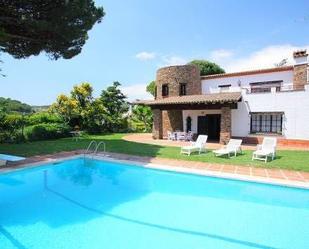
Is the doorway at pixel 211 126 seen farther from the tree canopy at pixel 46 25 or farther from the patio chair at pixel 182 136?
the tree canopy at pixel 46 25

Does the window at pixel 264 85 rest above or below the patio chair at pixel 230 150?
above

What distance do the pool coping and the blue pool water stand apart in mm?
228

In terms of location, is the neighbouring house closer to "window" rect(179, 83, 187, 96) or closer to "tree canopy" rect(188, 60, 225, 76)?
"window" rect(179, 83, 187, 96)

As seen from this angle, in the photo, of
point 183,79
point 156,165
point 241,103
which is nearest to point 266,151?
point 156,165

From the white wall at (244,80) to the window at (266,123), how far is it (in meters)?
4.48

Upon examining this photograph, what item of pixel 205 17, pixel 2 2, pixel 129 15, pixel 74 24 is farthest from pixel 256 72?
pixel 2 2

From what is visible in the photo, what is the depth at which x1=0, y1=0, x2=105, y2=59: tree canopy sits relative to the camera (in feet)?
49.5

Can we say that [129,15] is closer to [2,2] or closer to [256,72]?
[2,2]

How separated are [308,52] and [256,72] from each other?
4.75 meters

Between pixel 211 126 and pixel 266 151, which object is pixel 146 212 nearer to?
pixel 266 151

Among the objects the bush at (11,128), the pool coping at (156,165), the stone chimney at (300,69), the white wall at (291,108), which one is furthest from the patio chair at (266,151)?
the bush at (11,128)

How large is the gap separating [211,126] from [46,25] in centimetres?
1729

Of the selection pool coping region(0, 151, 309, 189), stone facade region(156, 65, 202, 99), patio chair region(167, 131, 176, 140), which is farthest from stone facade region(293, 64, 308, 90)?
pool coping region(0, 151, 309, 189)

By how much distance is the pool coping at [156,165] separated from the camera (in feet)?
35.2
